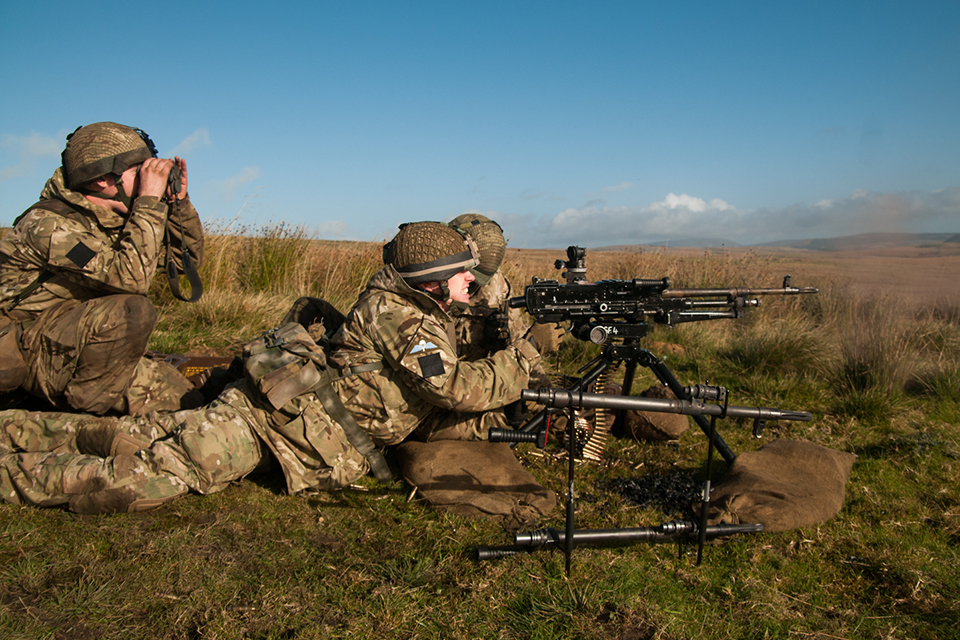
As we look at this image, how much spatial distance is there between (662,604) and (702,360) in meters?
5.30

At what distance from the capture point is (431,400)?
3771 mm

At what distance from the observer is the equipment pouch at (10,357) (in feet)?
13.2

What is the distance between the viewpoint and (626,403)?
2.79 metres

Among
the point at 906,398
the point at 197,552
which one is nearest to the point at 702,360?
the point at 906,398

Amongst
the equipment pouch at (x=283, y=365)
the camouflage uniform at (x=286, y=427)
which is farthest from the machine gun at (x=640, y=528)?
the equipment pouch at (x=283, y=365)

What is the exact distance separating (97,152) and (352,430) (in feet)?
8.87

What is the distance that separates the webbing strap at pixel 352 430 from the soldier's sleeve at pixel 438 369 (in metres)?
0.43

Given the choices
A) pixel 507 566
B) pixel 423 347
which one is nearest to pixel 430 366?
pixel 423 347

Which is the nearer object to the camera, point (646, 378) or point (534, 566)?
point (534, 566)

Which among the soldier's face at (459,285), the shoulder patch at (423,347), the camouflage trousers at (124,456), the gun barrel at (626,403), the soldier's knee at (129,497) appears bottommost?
the soldier's knee at (129,497)

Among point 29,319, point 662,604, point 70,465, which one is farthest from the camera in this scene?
point 29,319

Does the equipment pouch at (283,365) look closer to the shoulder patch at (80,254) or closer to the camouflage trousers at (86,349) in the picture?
the camouflage trousers at (86,349)

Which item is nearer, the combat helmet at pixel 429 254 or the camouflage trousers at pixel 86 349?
the combat helmet at pixel 429 254

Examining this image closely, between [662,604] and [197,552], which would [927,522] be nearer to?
[662,604]
